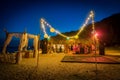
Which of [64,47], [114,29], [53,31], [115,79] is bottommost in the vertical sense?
[115,79]

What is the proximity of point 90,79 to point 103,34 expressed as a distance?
6356cm

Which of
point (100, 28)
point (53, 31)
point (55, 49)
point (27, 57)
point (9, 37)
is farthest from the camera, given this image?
point (100, 28)

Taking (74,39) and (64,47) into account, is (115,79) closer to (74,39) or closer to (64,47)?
(64,47)

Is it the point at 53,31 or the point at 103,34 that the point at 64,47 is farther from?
the point at 103,34

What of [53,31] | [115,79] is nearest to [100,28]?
[53,31]

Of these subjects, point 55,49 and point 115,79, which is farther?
point 55,49

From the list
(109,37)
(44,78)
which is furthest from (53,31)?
(109,37)

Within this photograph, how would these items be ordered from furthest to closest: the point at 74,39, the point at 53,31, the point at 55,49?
the point at 74,39, the point at 55,49, the point at 53,31

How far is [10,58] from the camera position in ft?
48.1

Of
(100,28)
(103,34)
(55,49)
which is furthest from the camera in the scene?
(100,28)

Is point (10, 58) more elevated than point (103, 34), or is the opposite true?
point (103, 34)

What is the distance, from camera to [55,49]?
27672mm

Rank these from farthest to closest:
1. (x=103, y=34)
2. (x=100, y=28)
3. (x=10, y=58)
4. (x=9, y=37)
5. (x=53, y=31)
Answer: (x=100, y=28) < (x=103, y=34) < (x=53, y=31) < (x=9, y=37) < (x=10, y=58)

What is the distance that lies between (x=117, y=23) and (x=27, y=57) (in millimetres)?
59374
